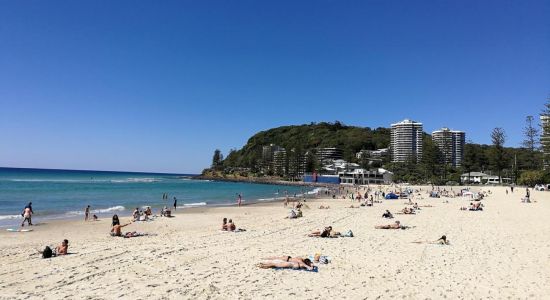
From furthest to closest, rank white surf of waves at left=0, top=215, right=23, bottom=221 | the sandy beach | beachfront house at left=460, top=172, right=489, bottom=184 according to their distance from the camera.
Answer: beachfront house at left=460, top=172, right=489, bottom=184 → white surf of waves at left=0, top=215, right=23, bottom=221 → the sandy beach

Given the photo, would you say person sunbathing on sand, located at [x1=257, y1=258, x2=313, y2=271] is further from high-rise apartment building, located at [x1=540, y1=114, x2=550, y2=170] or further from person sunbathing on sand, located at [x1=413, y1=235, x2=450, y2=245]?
high-rise apartment building, located at [x1=540, y1=114, x2=550, y2=170]

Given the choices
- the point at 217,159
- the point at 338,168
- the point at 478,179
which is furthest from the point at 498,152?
the point at 217,159

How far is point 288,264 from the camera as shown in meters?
9.80

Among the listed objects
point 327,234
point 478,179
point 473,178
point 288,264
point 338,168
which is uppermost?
point 338,168

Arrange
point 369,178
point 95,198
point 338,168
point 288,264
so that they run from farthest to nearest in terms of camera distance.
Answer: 1. point 338,168
2. point 369,178
3. point 95,198
4. point 288,264

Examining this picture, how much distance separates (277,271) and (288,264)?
1.21ft

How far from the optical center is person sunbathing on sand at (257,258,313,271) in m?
9.74

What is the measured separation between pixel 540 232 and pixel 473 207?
1246 cm

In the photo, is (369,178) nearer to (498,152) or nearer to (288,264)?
(498,152)

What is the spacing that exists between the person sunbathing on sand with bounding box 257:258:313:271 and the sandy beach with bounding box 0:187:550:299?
0.91 ft

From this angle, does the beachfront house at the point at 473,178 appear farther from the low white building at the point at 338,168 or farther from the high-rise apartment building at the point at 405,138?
the high-rise apartment building at the point at 405,138

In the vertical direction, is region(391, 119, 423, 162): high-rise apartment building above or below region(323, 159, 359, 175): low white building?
above

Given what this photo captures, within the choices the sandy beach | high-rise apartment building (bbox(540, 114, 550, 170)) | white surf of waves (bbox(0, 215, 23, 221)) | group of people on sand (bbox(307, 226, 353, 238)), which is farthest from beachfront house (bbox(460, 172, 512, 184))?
white surf of waves (bbox(0, 215, 23, 221))

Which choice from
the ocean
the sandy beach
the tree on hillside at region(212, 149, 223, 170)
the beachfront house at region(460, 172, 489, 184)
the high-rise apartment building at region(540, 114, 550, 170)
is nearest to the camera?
the sandy beach
